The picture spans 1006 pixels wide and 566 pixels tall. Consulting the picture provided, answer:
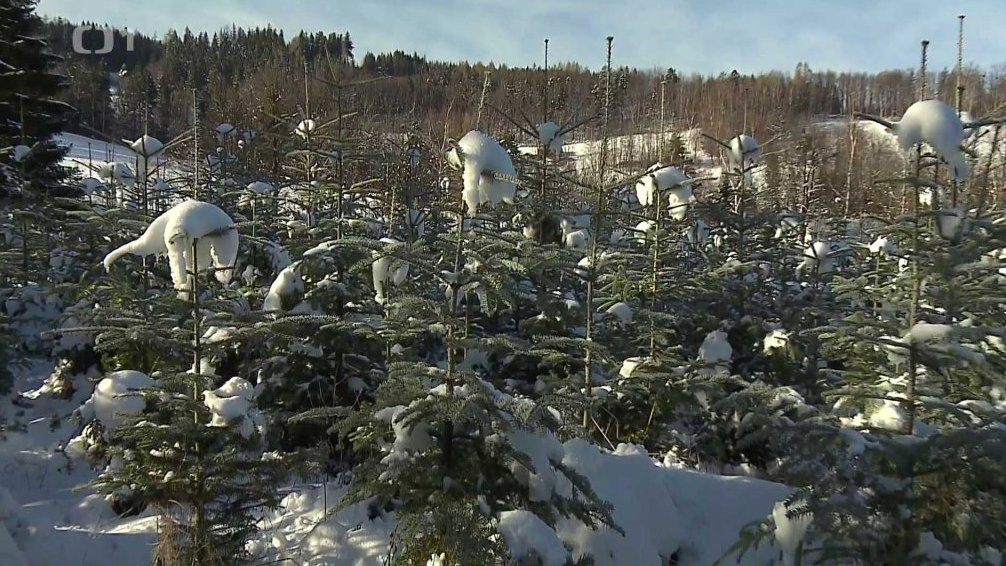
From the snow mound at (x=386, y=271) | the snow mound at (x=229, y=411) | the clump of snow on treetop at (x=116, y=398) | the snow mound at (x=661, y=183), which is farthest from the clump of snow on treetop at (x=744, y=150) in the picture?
the clump of snow on treetop at (x=116, y=398)

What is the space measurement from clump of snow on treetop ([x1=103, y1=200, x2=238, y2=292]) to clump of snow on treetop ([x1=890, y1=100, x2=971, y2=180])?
383 cm

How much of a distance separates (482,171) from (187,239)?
1730 mm

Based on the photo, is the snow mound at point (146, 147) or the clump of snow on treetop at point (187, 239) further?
the snow mound at point (146, 147)

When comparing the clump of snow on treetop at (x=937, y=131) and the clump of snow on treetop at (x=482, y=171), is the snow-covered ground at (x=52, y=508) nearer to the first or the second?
the clump of snow on treetop at (x=482, y=171)

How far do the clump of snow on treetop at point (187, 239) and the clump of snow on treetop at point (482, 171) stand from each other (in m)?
1.44

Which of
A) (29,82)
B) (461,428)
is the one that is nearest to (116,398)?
(461,428)

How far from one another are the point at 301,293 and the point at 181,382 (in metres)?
2.21

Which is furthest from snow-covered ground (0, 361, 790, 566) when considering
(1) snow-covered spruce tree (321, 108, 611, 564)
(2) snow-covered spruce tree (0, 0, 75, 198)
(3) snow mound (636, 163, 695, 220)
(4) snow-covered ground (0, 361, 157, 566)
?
(2) snow-covered spruce tree (0, 0, 75, 198)

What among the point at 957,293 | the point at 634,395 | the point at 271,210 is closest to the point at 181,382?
the point at 634,395

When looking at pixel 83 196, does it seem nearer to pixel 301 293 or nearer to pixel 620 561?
pixel 301 293

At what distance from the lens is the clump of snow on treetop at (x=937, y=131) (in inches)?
134

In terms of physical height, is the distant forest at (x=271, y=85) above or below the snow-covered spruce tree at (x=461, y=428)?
above

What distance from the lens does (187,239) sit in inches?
147

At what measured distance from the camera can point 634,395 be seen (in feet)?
20.2
